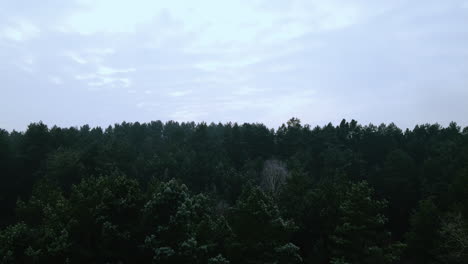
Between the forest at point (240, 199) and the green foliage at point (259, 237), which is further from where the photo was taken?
→ the green foliage at point (259, 237)

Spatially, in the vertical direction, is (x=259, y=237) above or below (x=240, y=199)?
below

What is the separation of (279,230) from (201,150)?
39.3 meters

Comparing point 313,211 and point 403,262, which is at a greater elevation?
point 313,211

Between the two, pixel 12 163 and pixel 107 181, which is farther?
pixel 12 163

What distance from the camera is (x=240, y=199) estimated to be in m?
27.7

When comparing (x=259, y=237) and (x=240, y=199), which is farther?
(x=240, y=199)

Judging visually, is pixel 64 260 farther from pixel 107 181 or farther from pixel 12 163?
pixel 12 163

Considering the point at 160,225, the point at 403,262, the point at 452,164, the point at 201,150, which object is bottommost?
the point at 403,262

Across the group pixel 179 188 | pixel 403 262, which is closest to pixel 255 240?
pixel 179 188

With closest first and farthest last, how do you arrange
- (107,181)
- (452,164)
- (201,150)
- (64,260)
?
(64,260) → (107,181) → (452,164) → (201,150)

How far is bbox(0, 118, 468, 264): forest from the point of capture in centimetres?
1927

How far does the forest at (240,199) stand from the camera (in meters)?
19.3

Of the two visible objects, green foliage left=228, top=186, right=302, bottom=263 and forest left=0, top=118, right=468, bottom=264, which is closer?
forest left=0, top=118, right=468, bottom=264

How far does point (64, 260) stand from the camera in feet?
61.7
